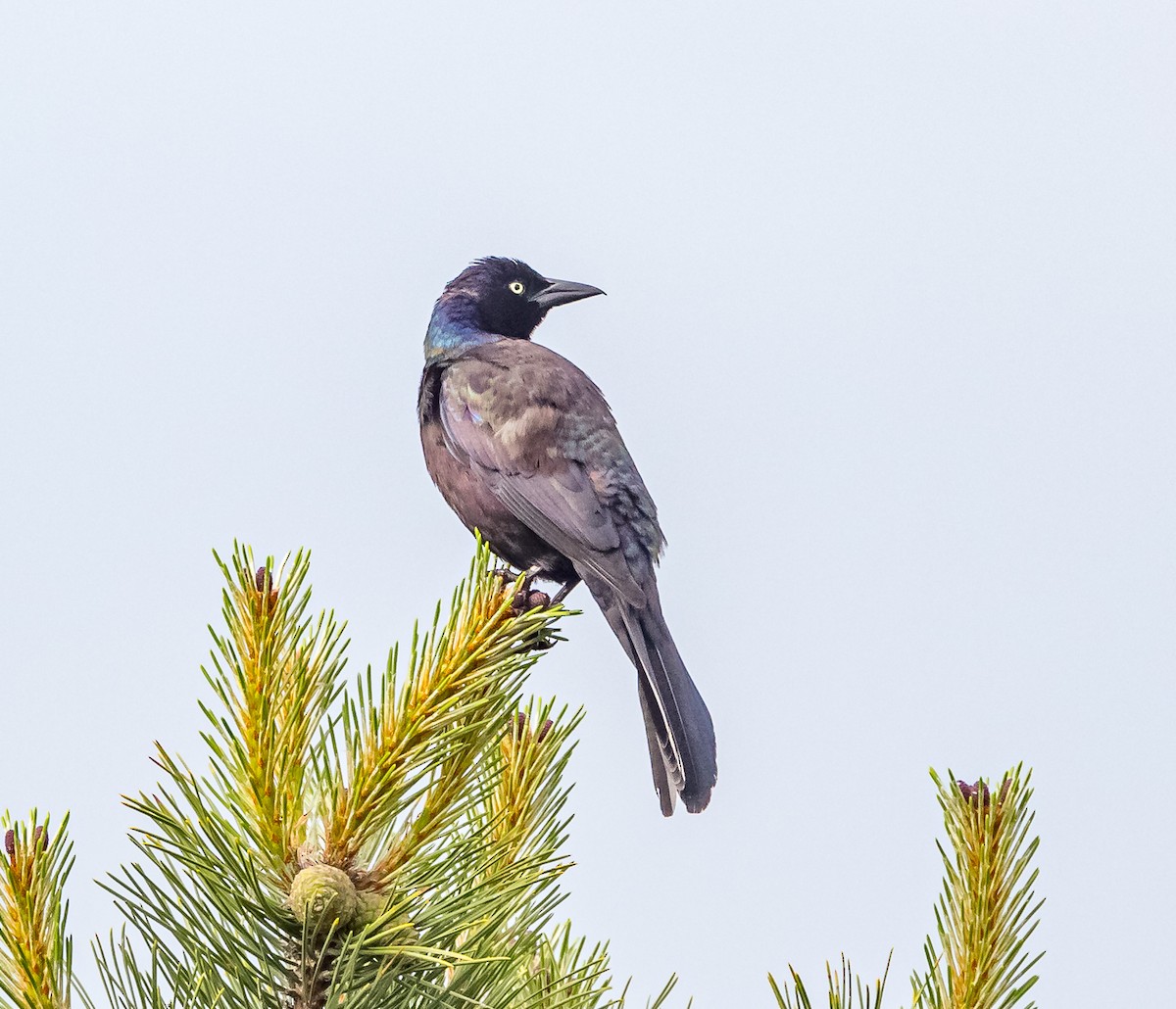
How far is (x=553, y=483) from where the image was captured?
214 inches

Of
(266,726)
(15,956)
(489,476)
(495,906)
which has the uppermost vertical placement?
(489,476)

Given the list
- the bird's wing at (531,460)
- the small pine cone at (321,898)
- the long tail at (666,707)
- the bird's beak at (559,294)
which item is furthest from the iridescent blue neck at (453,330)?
the small pine cone at (321,898)

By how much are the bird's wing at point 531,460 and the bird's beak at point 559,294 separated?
1120 mm

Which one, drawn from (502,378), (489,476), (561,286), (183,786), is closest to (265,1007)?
(183,786)

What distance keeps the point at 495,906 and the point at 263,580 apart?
57 centimetres

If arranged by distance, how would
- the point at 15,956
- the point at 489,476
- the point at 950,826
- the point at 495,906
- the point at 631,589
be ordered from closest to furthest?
the point at 15,956
the point at 495,906
the point at 950,826
the point at 631,589
the point at 489,476

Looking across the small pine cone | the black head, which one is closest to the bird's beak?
the black head

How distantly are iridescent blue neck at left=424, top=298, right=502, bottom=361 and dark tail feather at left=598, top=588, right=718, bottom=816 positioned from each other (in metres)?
1.98

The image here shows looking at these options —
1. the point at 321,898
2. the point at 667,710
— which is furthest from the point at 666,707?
the point at 321,898

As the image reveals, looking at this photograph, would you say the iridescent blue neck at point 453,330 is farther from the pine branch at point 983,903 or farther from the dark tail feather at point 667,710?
the pine branch at point 983,903

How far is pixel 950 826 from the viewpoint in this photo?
2150 mm

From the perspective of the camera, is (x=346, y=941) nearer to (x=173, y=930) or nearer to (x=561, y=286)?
(x=173, y=930)

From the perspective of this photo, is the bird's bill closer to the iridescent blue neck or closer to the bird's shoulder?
the iridescent blue neck

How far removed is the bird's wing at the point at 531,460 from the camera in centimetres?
521
